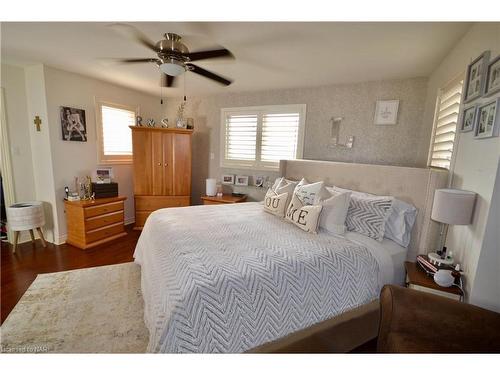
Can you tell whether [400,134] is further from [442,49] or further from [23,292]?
[23,292]

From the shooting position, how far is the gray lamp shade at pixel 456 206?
1376 millimetres

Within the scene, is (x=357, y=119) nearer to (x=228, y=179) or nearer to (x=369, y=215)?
(x=369, y=215)

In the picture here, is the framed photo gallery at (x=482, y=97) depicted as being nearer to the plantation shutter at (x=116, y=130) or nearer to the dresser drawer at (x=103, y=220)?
the dresser drawer at (x=103, y=220)

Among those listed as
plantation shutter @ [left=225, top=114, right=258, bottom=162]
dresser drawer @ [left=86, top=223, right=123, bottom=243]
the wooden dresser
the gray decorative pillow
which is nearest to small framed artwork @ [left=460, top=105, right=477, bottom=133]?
the gray decorative pillow

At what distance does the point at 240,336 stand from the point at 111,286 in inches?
70.6

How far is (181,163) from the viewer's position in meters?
3.87

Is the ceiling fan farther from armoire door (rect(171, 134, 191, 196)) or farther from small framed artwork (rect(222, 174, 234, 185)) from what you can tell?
small framed artwork (rect(222, 174, 234, 185))

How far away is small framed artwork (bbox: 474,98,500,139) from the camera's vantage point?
1.22m

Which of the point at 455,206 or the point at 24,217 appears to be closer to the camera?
the point at 455,206

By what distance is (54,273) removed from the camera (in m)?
2.45

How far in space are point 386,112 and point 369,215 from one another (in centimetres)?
161

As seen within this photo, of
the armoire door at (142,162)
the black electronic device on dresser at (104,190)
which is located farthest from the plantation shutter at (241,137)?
the black electronic device on dresser at (104,190)

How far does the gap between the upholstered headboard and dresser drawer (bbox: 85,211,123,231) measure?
9.87ft

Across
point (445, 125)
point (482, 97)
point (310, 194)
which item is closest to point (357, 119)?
point (445, 125)
